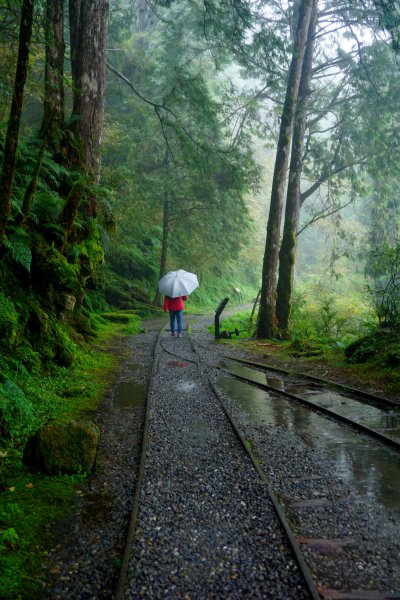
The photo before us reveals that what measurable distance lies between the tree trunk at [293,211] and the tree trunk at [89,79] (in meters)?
6.60

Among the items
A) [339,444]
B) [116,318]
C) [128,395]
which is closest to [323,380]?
[339,444]

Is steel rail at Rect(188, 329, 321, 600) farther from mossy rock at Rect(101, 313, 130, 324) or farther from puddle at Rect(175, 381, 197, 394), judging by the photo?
mossy rock at Rect(101, 313, 130, 324)

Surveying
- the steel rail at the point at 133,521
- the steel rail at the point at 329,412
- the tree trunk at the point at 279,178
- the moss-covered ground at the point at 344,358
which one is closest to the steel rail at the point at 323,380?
the moss-covered ground at the point at 344,358

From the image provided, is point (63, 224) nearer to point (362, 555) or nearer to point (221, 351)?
point (221, 351)


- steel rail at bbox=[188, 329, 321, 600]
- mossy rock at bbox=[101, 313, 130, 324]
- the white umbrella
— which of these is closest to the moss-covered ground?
the white umbrella

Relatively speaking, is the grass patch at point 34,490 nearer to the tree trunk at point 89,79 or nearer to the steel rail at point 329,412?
the steel rail at point 329,412

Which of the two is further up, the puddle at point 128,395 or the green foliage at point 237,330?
the green foliage at point 237,330

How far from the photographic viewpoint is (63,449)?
4574mm

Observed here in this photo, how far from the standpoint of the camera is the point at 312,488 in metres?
4.43

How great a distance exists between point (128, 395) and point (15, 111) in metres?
4.64

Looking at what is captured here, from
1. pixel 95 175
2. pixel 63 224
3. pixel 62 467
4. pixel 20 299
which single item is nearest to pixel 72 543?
pixel 62 467

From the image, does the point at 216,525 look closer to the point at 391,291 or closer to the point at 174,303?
the point at 391,291

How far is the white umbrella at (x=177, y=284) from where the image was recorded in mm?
13961

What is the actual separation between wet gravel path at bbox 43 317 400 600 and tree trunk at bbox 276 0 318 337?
28.5ft
